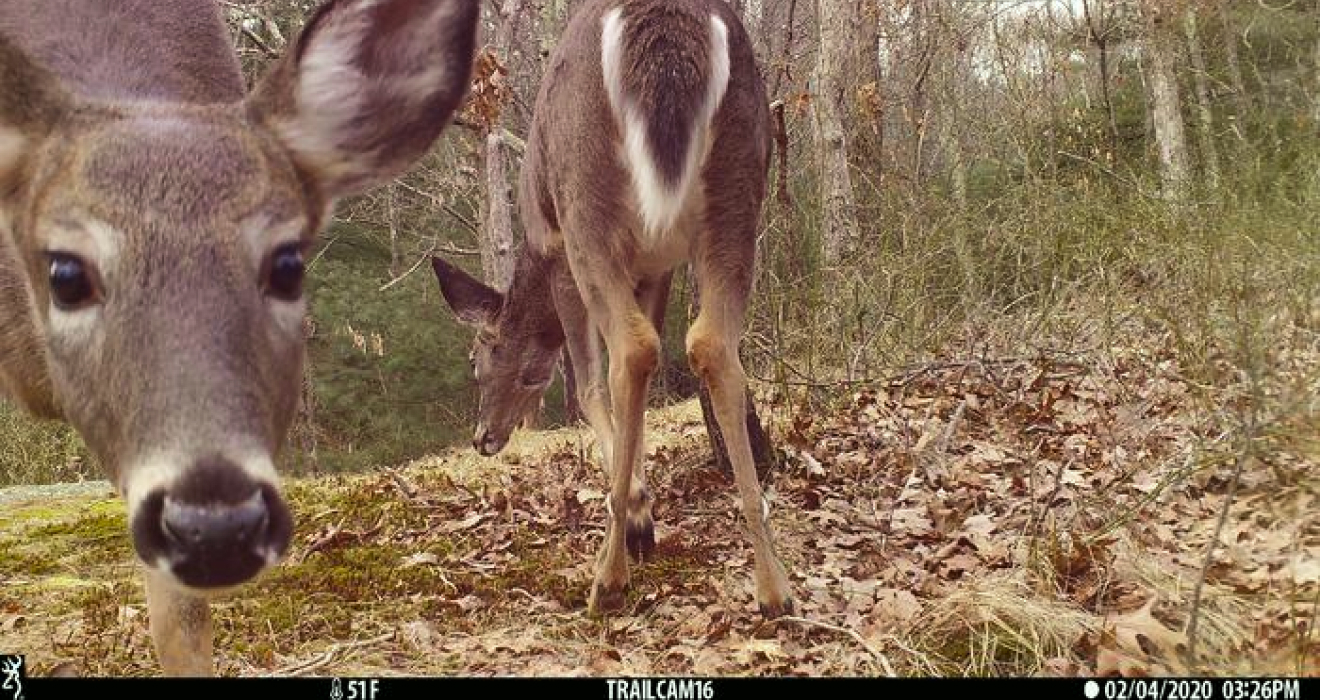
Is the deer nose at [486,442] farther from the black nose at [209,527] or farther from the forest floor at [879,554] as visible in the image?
the black nose at [209,527]

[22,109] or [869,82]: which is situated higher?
[869,82]

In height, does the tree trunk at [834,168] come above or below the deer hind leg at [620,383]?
above

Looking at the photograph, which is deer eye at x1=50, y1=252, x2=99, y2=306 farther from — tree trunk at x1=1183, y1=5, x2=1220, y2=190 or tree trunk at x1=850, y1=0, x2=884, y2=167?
tree trunk at x1=850, y1=0, x2=884, y2=167

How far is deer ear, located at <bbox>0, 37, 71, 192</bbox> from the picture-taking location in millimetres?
2436

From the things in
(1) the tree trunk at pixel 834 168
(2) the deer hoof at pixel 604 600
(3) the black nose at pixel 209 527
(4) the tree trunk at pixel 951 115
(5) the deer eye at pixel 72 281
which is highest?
(4) the tree trunk at pixel 951 115

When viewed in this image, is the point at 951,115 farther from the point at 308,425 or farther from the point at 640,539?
the point at 308,425

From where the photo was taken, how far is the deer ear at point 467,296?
680 centimetres

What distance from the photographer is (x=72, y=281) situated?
85.9 inches

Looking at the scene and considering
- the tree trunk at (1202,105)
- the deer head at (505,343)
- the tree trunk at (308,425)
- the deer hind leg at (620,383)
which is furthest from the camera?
the tree trunk at (308,425)

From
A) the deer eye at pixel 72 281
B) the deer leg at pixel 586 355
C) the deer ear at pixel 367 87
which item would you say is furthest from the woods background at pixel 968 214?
the deer eye at pixel 72 281

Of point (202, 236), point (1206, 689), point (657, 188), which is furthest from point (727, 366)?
point (202, 236)

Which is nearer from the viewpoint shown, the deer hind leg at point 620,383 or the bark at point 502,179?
the deer hind leg at point 620,383

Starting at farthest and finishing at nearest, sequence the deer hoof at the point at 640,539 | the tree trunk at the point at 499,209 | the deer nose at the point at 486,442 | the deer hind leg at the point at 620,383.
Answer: the tree trunk at the point at 499,209
the deer nose at the point at 486,442
the deer hoof at the point at 640,539
the deer hind leg at the point at 620,383

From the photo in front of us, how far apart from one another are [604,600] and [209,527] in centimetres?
221
